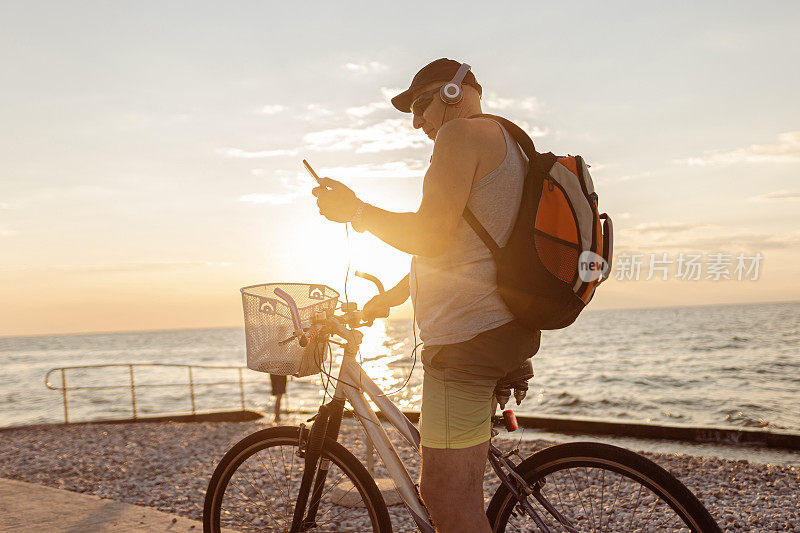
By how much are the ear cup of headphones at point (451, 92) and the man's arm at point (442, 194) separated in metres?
0.17

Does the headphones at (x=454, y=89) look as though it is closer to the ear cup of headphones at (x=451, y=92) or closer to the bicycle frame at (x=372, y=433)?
the ear cup of headphones at (x=451, y=92)

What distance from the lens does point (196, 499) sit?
5.95 meters

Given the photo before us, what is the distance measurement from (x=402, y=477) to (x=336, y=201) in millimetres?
1229

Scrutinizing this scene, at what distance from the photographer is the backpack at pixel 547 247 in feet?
6.20

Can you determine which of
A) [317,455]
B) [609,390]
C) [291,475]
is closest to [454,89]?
[317,455]

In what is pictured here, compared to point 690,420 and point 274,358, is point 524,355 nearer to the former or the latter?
point 274,358

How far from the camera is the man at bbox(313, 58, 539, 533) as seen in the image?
6.13 ft

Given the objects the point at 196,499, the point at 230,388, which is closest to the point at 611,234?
the point at 196,499

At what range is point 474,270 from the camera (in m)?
1.96

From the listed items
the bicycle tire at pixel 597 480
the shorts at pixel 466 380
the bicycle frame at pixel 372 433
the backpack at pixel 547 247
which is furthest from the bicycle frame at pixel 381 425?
the backpack at pixel 547 247

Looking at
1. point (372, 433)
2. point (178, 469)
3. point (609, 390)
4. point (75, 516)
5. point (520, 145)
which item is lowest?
point (609, 390)

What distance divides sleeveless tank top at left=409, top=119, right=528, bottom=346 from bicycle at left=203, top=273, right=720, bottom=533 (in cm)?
37

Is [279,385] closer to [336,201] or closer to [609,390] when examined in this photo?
[336,201]

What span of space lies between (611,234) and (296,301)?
1450 mm
